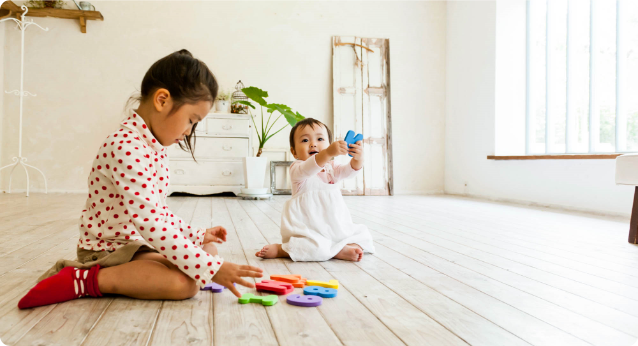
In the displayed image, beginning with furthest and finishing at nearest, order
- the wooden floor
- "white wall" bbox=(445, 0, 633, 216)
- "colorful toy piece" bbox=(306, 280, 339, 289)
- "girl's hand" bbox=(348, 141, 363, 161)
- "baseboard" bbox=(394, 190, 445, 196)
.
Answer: "baseboard" bbox=(394, 190, 445, 196)
"white wall" bbox=(445, 0, 633, 216)
"girl's hand" bbox=(348, 141, 363, 161)
"colorful toy piece" bbox=(306, 280, 339, 289)
the wooden floor

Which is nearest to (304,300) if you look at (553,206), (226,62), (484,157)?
(553,206)

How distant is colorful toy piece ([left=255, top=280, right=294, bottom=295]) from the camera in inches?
47.9

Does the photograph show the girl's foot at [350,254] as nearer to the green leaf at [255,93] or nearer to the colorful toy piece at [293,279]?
the colorful toy piece at [293,279]

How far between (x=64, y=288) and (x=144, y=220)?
0.29m

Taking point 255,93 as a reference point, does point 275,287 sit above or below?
below

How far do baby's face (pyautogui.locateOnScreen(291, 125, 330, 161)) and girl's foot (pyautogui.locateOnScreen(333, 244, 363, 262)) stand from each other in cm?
42

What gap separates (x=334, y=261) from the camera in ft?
5.54

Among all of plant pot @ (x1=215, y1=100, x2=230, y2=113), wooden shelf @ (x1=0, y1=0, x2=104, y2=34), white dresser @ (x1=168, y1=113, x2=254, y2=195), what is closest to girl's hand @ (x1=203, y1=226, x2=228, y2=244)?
white dresser @ (x1=168, y1=113, x2=254, y2=195)

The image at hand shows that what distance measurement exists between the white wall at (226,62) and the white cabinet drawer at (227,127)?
49 centimetres

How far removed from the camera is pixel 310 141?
185cm

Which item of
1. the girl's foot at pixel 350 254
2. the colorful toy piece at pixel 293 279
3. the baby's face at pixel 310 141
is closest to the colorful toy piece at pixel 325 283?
the colorful toy piece at pixel 293 279

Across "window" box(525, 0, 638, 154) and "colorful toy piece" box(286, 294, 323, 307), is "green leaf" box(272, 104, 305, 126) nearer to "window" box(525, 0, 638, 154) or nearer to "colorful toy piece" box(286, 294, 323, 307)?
"window" box(525, 0, 638, 154)

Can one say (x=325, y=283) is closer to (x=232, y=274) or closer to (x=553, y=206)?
(x=232, y=274)

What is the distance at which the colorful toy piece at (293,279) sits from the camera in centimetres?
130
